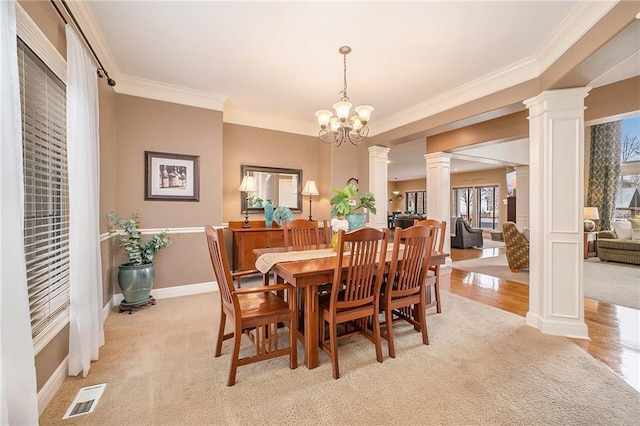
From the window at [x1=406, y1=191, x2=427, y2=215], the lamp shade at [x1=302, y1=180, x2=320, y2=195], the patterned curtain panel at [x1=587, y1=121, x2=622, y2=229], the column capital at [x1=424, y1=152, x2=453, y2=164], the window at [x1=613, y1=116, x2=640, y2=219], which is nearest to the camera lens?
the lamp shade at [x1=302, y1=180, x2=320, y2=195]

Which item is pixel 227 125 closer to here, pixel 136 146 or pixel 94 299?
pixel 136 146

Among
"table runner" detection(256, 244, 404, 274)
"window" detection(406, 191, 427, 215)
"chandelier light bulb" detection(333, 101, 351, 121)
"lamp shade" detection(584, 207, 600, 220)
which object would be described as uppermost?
"chandelier light bulb" detection(333, 101, 351, 121)

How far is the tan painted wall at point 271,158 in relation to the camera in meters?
4.45

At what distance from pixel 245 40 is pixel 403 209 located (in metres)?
14.3

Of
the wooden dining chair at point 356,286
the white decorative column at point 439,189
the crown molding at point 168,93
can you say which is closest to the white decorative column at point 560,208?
the wooden dining chair at point 356,286

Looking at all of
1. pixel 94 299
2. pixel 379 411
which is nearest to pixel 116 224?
pixel 94 299

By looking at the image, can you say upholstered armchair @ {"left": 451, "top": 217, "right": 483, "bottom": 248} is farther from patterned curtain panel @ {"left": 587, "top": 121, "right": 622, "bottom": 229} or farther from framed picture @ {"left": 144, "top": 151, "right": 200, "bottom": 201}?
framed picture @ {"left": 144, "top": 151, "right": 200, "bottom": 201}

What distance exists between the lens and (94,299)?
2.13 meters

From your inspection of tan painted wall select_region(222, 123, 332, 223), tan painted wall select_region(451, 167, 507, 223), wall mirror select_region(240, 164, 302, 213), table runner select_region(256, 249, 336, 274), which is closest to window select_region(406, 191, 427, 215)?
tan painted wall select_region(451, 167, 507, 223)

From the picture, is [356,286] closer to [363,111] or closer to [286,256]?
[286,256]

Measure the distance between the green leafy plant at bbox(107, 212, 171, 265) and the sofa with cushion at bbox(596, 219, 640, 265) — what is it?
8244 mm

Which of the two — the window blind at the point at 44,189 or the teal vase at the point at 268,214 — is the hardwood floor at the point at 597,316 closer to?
the teal vase at the point at 268,214

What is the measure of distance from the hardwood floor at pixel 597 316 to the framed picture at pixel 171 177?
3.85 meters

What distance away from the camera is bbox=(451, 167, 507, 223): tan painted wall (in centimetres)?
1059
